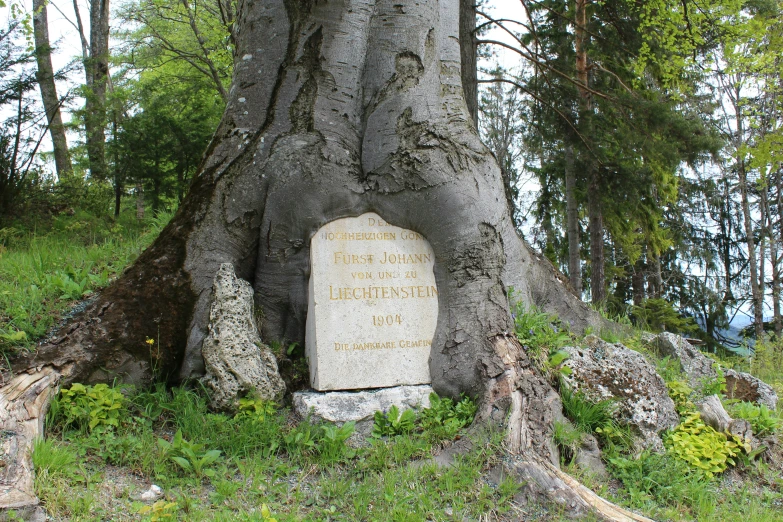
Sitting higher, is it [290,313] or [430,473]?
[290,313]

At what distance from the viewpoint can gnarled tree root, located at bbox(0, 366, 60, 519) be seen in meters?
2.81

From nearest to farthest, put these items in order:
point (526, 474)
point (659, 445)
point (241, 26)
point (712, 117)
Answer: point (526, 474) → point (659, 445) → point (241, 26) → point (712, 117)

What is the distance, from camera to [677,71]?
940 cm

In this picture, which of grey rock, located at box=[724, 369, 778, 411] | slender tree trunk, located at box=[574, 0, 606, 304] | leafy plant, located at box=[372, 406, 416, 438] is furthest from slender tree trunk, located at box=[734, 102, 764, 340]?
leafy plant, located at box=[372, 406, 416, 438]

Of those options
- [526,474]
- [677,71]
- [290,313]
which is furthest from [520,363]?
[677,71]

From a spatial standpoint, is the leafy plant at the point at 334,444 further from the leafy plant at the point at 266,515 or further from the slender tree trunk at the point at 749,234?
the slender tree trunk at the point at 749,234

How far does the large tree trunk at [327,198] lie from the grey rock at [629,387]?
0.35m

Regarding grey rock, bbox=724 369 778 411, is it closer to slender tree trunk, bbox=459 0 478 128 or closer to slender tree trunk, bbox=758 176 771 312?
slender tree trunk, bbox=459 0 478 128

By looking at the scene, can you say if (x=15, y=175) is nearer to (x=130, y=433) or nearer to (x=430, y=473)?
(x=130, y=433)

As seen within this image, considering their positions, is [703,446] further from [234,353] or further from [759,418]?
[234,353]

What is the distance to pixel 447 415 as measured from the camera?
170 inches

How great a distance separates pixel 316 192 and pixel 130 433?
6.95ft

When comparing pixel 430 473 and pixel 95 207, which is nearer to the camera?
pixel 430 473

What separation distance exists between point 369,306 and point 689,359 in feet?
9.68
